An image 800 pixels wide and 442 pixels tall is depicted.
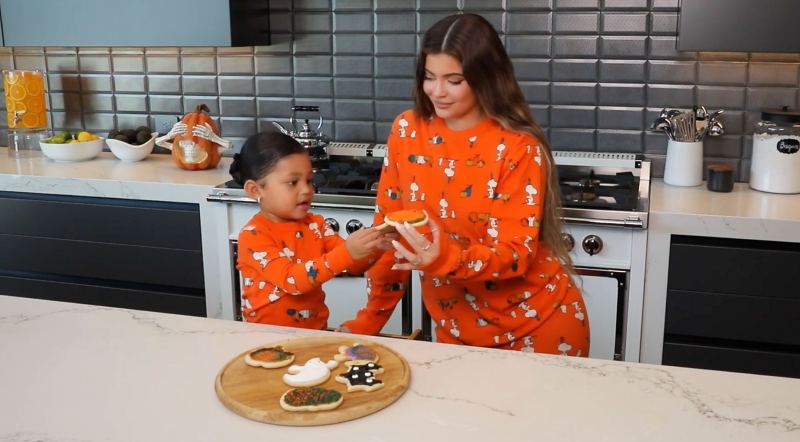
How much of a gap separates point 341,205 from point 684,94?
1258 mm

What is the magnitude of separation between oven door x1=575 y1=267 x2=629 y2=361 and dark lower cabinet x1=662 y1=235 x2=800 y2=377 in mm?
137

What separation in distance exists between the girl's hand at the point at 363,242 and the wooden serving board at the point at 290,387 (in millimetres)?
288

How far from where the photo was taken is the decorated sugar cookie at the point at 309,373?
140 cm

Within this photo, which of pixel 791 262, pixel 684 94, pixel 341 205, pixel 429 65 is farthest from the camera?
pixel 684 94

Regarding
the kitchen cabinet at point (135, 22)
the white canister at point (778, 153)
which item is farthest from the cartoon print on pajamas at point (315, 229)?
the white canister at point (778, 153)

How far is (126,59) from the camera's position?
3.68 metres

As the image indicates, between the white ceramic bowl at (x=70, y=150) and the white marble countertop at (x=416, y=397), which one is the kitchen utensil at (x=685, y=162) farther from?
the white ceramic bowl at (x=70, y=150)

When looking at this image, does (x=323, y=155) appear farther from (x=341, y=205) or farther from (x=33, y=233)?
(x=33, y=233)

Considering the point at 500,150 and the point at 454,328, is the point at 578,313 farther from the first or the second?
the point at 500,150

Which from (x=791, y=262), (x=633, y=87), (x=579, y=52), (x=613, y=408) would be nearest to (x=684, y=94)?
(x=633, y=87)

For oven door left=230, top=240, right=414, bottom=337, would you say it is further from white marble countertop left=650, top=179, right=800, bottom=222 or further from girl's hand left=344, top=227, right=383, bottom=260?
girl's hand left=344, top=227, right=383, bottom=260

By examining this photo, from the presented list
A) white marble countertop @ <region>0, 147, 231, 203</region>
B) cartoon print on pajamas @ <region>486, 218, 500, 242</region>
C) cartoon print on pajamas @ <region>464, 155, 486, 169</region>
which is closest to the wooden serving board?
cartoon print on pajamas @ <region>486, 218, 500, 242</region>

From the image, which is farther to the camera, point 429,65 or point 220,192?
point 220,192

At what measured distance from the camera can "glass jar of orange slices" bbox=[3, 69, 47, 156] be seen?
11.8 ft
